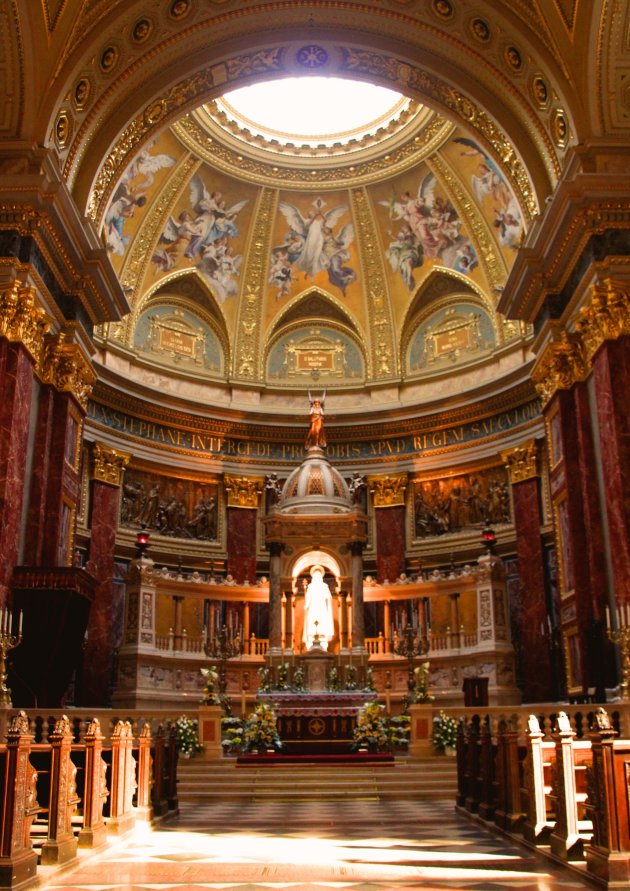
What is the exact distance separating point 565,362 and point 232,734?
398 inches

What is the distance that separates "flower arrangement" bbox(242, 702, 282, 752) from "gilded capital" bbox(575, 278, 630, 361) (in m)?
9.51

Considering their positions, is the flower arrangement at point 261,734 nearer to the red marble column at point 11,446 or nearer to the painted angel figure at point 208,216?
the red marble column at point 11,446

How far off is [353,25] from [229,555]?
48.8 feet

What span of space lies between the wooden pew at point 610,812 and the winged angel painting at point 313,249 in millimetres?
25239

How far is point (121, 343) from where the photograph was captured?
27.3 meters

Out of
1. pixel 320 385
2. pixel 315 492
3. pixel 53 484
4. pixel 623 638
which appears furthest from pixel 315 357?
pixel 623 638

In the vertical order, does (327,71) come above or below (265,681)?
above

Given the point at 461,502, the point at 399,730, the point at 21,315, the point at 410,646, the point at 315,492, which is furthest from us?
the point at 461,502

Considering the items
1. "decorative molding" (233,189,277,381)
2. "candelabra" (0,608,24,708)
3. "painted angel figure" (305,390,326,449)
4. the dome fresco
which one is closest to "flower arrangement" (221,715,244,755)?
"candelabra" (0,608,24,708)

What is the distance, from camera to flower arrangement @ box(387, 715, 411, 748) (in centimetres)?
1872

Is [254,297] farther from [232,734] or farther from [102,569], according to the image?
[232,734]

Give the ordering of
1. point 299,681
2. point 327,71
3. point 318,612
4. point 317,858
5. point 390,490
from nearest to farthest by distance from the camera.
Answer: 1. point 317,858
2. point 327,71
3. point 299,681
4. point 318,612
5. point 390,490

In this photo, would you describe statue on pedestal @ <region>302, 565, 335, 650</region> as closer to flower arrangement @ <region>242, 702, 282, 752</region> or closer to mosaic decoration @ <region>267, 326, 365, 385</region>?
flower arrangement @ <region>242, 702, 282, 752</region>

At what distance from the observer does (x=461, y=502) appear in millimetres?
27547
